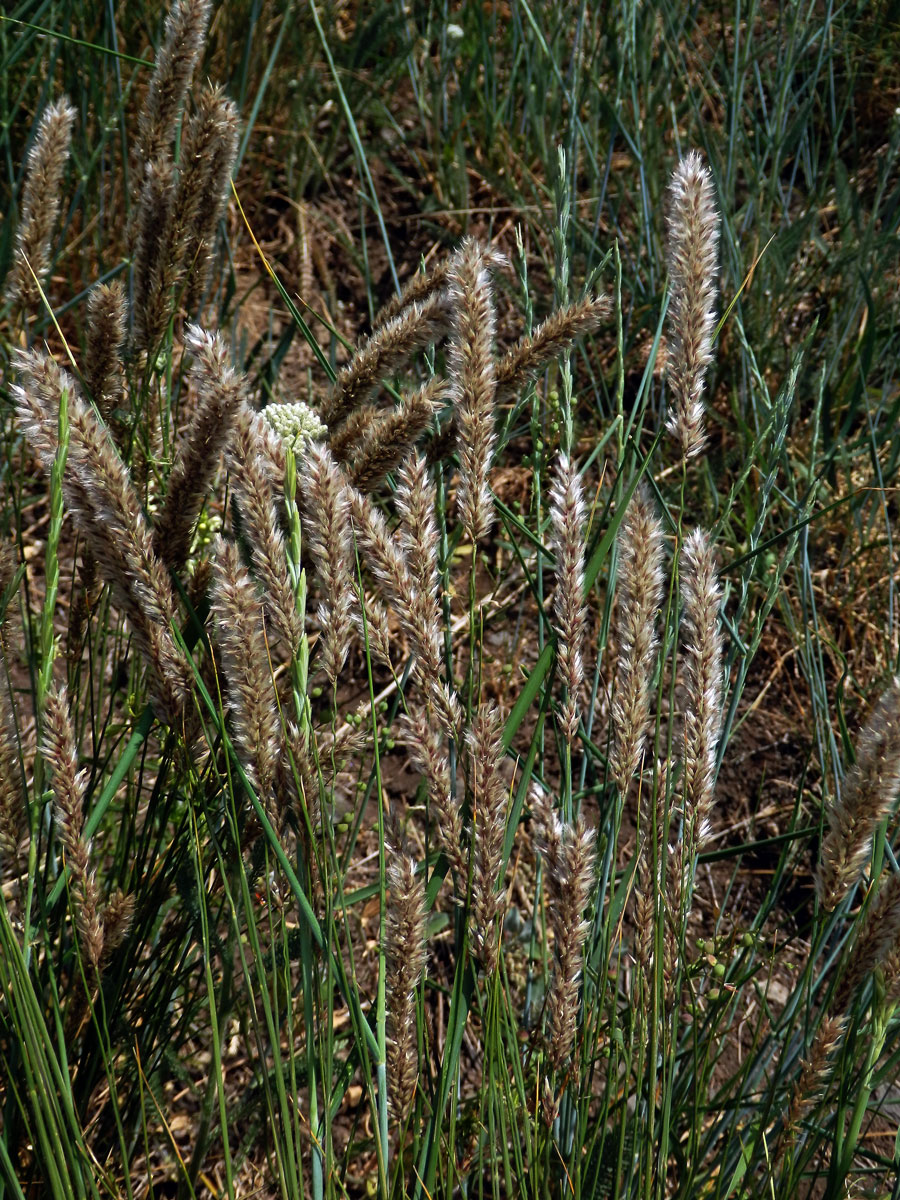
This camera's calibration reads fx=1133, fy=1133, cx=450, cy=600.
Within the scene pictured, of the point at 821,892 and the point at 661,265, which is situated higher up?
the point at 661,265

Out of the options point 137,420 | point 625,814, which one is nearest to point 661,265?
point 625,814

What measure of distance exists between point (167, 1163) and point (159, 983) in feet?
1.46

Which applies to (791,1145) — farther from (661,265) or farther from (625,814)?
(661,265)

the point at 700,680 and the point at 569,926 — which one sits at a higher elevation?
the point at 700,680

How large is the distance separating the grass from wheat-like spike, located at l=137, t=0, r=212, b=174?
0.55 feet

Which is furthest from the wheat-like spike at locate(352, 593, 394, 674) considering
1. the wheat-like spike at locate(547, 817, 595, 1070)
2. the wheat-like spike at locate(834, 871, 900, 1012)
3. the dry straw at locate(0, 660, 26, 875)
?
the wheat-like spike at locate(834, 871, 900, 1012)

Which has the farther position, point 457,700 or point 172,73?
point 172,73

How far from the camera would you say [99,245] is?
2723mm

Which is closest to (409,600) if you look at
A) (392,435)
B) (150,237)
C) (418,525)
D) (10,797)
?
(418,525)

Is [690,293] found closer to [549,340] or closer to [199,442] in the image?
[549,340]

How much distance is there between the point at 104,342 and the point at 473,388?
48cm

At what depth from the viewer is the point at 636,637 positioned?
3.54ft

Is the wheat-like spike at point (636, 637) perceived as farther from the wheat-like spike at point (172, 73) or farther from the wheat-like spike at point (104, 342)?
the wheat-like spike at point (172, 73)

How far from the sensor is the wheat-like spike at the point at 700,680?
3.48 ft
